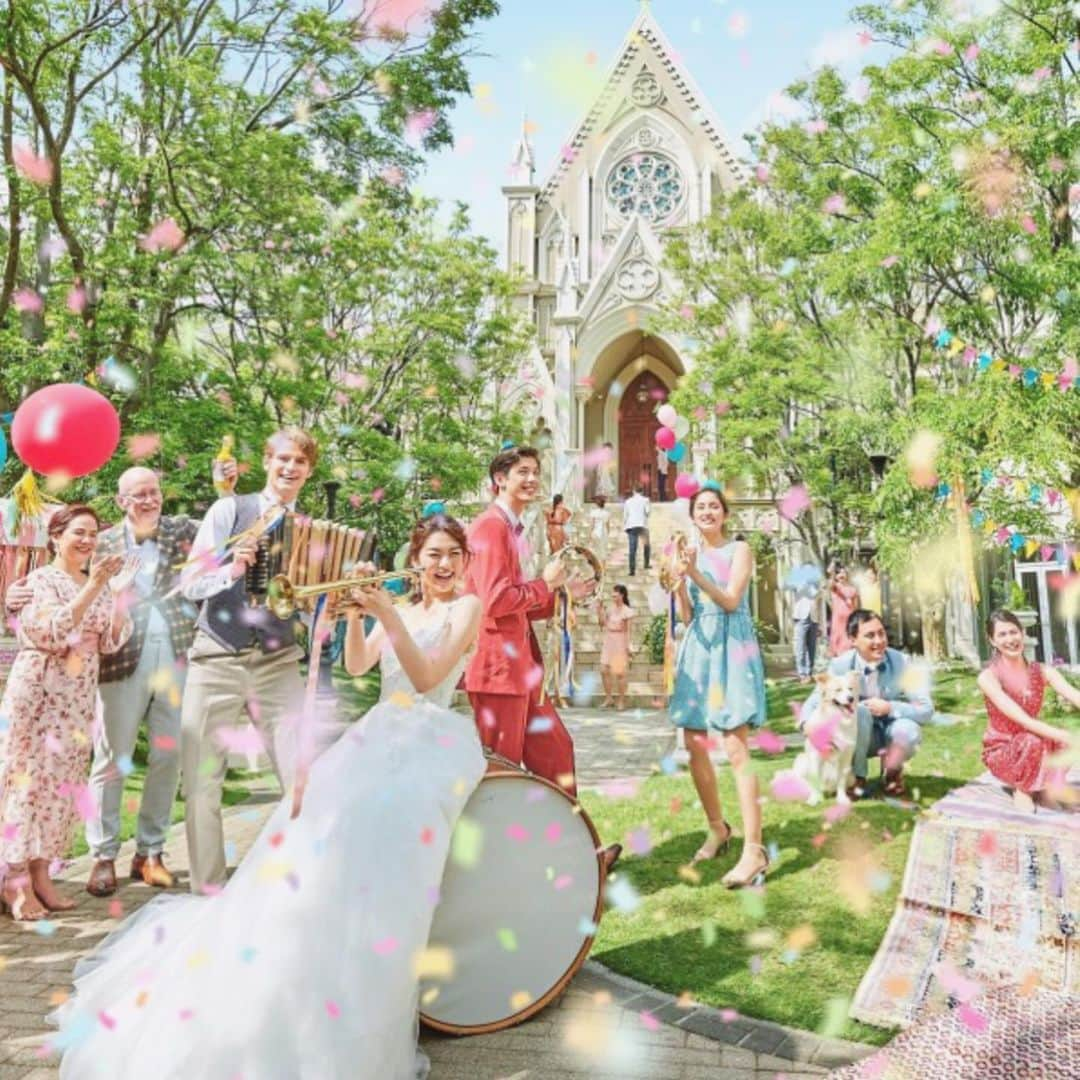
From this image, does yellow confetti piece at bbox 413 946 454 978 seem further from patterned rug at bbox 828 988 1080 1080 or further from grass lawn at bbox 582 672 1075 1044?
Result: patterned rug at bbox 828 988 1080 1080

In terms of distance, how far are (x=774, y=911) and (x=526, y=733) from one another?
60.1 inches

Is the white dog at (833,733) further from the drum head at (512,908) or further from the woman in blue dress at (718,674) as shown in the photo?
the drum head at (512,908)

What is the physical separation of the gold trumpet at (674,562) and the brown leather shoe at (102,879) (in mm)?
3467

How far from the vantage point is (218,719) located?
407 cm

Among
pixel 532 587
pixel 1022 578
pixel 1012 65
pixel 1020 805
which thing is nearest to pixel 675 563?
pixel 532 587

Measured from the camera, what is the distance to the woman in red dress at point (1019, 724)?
5.32 metres

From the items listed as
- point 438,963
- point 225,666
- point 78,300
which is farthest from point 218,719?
point 78,300

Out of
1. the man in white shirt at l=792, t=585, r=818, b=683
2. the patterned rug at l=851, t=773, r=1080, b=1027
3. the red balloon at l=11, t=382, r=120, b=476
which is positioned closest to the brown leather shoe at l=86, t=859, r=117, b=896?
the red balloon at l=11, t=382, r=120, b=476

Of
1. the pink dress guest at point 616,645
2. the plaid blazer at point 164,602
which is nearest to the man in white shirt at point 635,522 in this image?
the pink dress guest at point 616,645

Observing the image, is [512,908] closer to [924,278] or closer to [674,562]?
[674,562]

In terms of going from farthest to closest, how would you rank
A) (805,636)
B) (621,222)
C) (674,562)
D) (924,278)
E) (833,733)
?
(621,222)
(805,636)
(924,278)
(833,733)
(674,562)

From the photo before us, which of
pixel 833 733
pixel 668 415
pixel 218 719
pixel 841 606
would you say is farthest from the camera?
pixel 668 415

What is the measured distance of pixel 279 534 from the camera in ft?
12.3

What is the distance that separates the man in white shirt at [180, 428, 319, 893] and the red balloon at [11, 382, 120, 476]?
1435 mm
